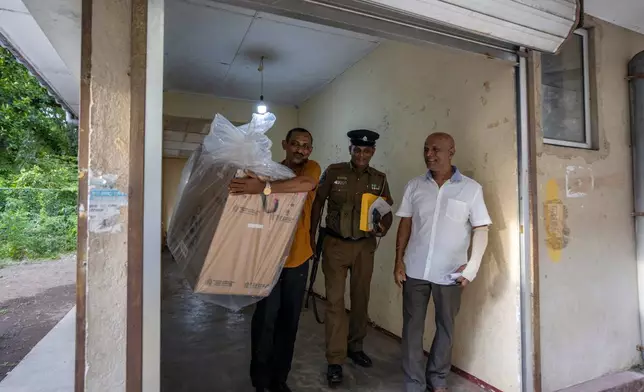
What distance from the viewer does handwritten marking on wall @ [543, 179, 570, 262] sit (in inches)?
81.9

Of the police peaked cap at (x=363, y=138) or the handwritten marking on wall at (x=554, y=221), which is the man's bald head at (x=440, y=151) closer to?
the police peaked cap at (x=363, y=138)

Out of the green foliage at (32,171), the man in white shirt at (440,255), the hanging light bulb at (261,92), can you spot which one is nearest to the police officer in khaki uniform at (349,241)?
the man in white shirt at (440,255)

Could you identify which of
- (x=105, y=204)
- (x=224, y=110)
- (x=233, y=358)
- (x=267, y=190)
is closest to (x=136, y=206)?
(x=105, y=204)

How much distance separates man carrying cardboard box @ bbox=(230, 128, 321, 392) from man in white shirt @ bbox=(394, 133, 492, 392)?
63 cm

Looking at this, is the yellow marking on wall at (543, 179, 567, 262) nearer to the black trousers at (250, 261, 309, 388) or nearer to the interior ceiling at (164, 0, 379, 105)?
the black trousers at (250, 261, 309, 388)

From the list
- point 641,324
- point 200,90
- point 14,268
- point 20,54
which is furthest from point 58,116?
point 641,324

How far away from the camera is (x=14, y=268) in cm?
773

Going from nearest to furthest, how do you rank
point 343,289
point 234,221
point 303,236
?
1. point 234,221
2. point 303,236
3. point 343,289

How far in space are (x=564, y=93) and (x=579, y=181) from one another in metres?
0.60

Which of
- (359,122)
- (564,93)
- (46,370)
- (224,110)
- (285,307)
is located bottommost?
(46,370)

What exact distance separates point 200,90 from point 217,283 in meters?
3.55

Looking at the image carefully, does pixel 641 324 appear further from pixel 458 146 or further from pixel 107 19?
pixel 107 19

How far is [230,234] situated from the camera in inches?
58.8

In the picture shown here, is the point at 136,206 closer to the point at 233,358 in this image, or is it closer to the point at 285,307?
the point at 285,307
